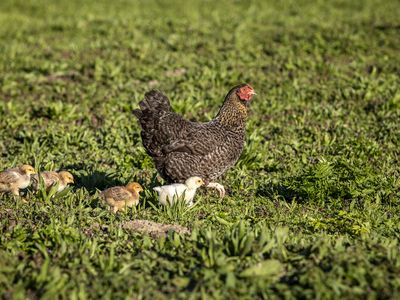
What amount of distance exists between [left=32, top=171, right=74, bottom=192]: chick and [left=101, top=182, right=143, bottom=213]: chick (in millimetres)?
724

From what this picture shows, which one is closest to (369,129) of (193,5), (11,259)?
(11,259)

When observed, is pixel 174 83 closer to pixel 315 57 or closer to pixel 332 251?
pixel 315 57

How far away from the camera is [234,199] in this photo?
29.5 ft

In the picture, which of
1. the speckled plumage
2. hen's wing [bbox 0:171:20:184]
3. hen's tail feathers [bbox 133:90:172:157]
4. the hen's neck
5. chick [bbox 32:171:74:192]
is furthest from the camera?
the hen's neck

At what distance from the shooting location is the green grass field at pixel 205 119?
6078 millimetres

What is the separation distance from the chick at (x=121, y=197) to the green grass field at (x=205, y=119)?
148mm

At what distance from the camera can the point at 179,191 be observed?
27.0 feet

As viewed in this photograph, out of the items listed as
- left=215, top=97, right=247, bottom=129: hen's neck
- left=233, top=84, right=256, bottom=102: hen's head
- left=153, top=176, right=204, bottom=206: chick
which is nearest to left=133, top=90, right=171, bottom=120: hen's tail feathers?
left=215, top=97, right=247, bottom=129: hen's neck

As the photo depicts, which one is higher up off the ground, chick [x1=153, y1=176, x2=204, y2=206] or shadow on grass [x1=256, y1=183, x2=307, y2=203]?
chick [x1=153, y1=176, x2=204, y2=206]

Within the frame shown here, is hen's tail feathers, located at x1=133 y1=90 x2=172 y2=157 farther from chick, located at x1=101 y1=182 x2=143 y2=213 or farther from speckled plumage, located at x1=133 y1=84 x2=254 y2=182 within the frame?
chick, located at x1=101 y1=182 x2=143 y2=213

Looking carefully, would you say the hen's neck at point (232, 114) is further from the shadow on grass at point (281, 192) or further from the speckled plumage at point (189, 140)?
the shadow on grass at point (281, 192)

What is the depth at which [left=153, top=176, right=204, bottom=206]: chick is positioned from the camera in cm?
813

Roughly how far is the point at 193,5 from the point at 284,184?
578 inches

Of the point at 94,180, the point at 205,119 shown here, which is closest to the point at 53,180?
the point at 94,180
